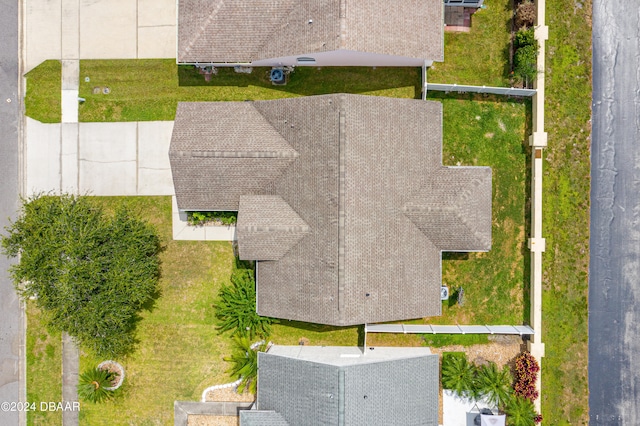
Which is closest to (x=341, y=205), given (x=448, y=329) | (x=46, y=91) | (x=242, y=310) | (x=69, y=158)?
(x=242, y=310)

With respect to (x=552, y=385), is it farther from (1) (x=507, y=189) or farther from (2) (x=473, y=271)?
(1) (x=507, y=189)

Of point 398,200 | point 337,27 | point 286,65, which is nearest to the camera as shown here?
point 337,27

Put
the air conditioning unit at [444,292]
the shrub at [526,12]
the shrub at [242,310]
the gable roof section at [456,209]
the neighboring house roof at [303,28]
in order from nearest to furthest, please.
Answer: the neighboring house roof at [303,28], the gable roof section at [456,209], the shrub at [526,12], the shrub at [242,310], the air conditioning unit at [444,292]

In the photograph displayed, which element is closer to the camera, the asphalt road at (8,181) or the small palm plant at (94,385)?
the small palm plant at (94,385)

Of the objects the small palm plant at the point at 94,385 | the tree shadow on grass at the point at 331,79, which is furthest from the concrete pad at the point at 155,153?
the small palm plant at the point at 94,385

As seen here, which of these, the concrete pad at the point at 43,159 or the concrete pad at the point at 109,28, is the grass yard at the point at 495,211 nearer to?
the concrete pad at the point at 109,28

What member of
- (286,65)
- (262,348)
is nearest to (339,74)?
(286,65)
